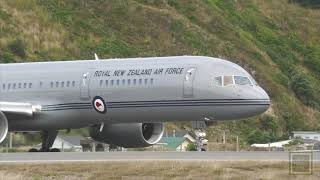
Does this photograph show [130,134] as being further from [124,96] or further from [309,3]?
[309,3]

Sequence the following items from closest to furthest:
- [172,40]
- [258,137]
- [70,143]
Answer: [70,143] → [258,137] → [172,40]

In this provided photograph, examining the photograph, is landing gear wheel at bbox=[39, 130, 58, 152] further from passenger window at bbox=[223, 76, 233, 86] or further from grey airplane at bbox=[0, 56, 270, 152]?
passenger window at bbox=[223, 76, 233, 86]

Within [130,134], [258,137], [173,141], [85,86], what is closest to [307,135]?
[258,137]

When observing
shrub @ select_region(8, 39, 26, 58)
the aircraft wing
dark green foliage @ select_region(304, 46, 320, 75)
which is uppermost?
dark green foliage @ select_region(304, 46, 320, 75)

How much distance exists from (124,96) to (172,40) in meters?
44.7

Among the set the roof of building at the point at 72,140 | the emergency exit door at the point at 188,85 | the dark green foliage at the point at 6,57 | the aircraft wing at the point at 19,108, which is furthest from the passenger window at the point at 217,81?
the dark green foliage at the point at 6,57

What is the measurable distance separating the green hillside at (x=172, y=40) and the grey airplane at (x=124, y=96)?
28.2 m

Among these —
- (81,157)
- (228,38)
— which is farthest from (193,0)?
(81,157)

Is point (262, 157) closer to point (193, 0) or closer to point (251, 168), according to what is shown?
point (251, 168)

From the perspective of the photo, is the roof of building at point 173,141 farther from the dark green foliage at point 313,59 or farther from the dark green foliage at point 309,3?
the dark green foliage at point 309,3

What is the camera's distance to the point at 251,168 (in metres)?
25.1

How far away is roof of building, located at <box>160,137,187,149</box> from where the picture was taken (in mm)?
53469

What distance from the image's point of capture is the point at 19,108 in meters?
39.2

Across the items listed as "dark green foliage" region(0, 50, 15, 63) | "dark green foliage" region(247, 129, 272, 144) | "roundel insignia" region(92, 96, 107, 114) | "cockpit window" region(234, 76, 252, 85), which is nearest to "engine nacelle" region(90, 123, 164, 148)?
"roundel insignia" region(92, 96, 107, 114)
